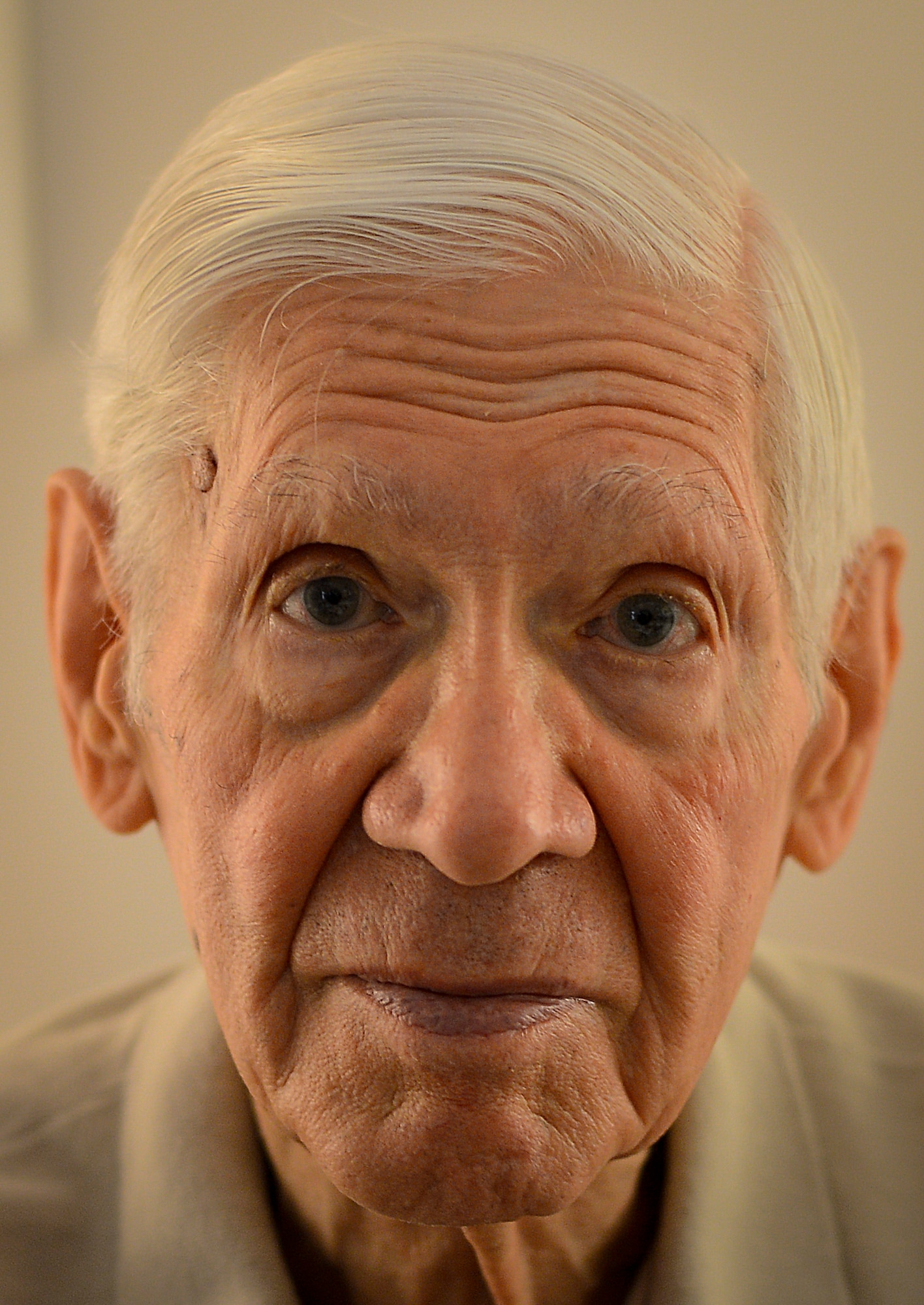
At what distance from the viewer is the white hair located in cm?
94

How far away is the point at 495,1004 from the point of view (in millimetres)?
875

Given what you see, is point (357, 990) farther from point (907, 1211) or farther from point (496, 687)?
point (907, 1211)

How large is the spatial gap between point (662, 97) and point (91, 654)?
0.88 m

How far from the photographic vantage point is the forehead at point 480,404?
2.93 ft

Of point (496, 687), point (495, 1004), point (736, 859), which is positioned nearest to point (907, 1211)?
point (736, 859)

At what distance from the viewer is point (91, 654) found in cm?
116

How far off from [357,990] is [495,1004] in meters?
0.10

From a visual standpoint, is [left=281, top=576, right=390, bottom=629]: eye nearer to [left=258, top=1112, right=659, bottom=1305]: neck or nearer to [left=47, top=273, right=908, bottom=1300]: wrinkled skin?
[left=47, top=273, right=908, bottom=1300]: wrinkled skin

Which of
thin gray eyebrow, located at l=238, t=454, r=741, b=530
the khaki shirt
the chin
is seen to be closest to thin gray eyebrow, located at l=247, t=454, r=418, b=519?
thin gray eyebrow, located at l=238, t=454, r=741, b=530

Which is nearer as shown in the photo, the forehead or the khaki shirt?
the forehead

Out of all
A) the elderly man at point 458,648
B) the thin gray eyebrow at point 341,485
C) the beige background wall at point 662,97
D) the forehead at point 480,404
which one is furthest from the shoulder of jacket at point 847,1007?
the thin gray eyebrow at point 341,485

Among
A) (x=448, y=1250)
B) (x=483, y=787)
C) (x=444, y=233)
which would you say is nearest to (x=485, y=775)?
(x=483, y=787)

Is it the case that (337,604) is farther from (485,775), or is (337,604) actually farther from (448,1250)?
(448,1250)

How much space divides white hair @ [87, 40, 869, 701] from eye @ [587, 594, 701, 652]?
0.13 meters
